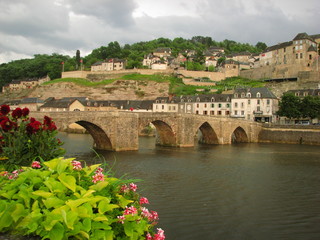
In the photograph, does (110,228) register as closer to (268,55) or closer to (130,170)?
(130,170)

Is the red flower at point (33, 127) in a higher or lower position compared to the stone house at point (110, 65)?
lower

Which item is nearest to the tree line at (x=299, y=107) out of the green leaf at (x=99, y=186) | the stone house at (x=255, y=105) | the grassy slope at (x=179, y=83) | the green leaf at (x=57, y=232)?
the stone house at (x=255, y=105)

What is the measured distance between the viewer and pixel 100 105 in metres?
75.5

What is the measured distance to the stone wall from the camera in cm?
4969

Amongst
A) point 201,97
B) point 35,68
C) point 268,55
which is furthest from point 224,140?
point 35,68

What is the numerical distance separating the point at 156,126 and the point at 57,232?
119 ft

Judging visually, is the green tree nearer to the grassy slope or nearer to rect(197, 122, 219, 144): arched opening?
rect(197, 122, 219, 144): arched opening

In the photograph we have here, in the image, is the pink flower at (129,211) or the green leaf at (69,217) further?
the pink flower at (129,211)

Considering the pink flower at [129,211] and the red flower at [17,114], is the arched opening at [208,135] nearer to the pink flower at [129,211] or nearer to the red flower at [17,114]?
the red flower at [17,114]

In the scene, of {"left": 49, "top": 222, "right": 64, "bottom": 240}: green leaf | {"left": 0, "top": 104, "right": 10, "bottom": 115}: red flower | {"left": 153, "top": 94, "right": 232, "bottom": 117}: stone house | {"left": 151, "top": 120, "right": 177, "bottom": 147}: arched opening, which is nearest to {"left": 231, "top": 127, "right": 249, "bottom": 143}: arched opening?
{"left": 153, "top": 94, "right": 232, "bottom": 117}: stone house

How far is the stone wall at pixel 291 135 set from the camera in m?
49.7

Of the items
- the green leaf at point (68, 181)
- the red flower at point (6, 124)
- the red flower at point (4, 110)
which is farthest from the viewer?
the red flower at point (4, 110)

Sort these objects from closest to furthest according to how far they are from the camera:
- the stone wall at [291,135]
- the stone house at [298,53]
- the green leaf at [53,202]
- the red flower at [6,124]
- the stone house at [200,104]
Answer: the green leaf at [53,202] → the red flower at [6,124] → the stone wall at [291,135] → the stone house at [200,104] → the stone house at [298,53]

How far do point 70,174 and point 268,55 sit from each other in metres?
100.0
